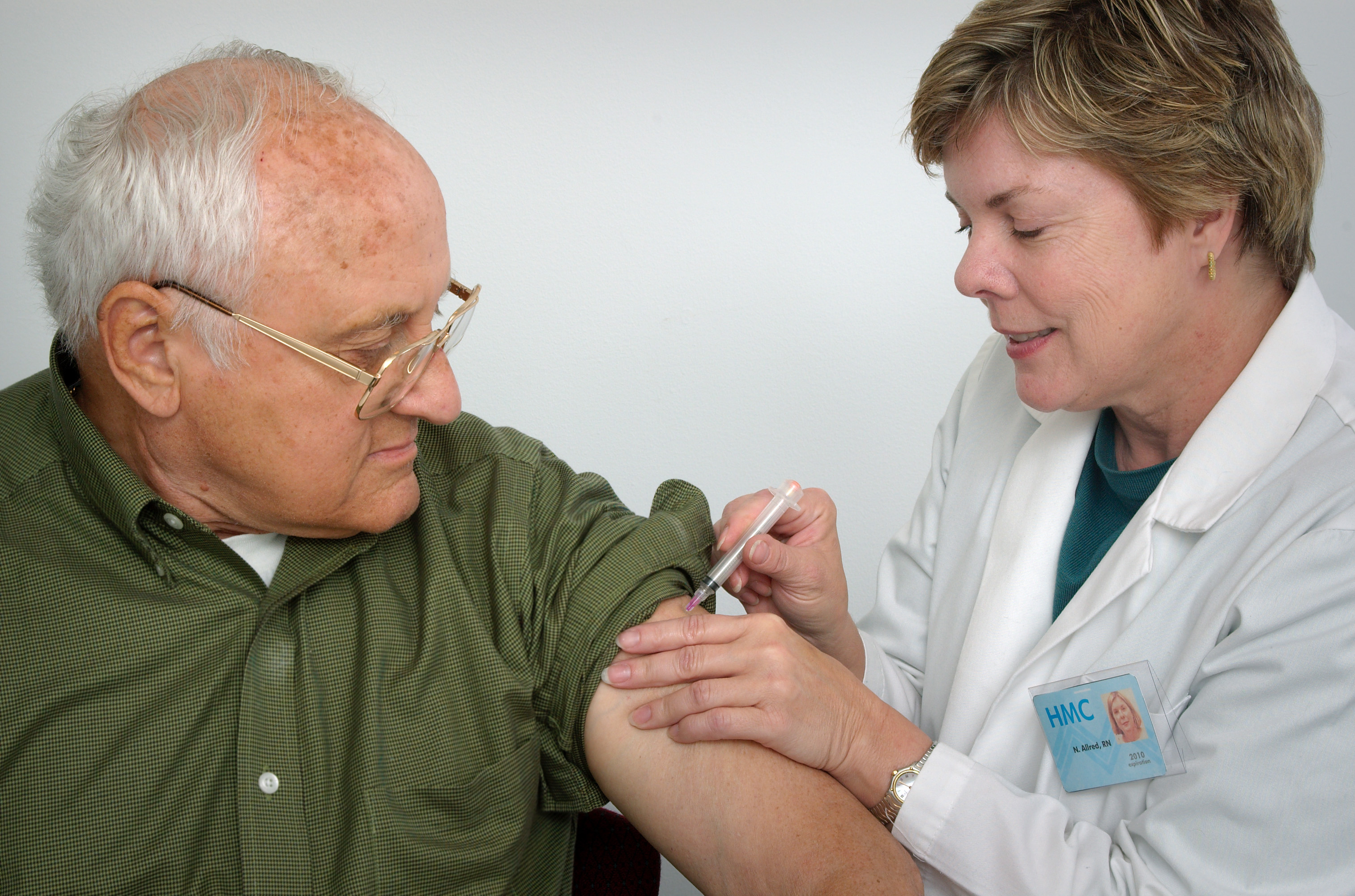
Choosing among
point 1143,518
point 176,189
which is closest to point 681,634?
point 1143,518

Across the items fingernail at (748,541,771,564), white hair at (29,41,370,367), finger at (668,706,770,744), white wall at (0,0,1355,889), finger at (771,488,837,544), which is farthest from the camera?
white wall at (0,0,1355,889)

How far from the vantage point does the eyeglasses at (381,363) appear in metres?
1.16

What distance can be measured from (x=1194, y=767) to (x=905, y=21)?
174 cm

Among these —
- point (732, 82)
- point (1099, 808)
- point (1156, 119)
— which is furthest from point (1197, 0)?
point (732, 82)

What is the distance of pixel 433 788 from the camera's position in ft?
4.13

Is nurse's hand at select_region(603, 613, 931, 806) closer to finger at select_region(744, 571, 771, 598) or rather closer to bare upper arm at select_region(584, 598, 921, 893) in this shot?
bare upper arm at select_region(584, 598, 921, 893)

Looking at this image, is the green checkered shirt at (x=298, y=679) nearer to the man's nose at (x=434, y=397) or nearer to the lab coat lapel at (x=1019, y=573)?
the man's nose at (x=434, y=397)

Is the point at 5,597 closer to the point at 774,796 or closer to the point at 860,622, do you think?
the point at 774,796

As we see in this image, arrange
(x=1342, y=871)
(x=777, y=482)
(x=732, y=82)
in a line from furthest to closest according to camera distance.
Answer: (x=777, y=482), (x=732, y=82), (x=1342, y=871)

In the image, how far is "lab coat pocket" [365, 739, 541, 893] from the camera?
1217 mm

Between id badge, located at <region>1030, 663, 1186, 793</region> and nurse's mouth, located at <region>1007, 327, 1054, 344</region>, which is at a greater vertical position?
nurse's mouth, located at <region>1007, 327, 1054, 344</region>

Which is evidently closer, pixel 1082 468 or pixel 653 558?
pixel 653 558

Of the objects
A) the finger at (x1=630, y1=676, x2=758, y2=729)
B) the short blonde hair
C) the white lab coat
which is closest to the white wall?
the white lab coat

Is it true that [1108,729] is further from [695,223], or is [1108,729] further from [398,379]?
[695,223]
